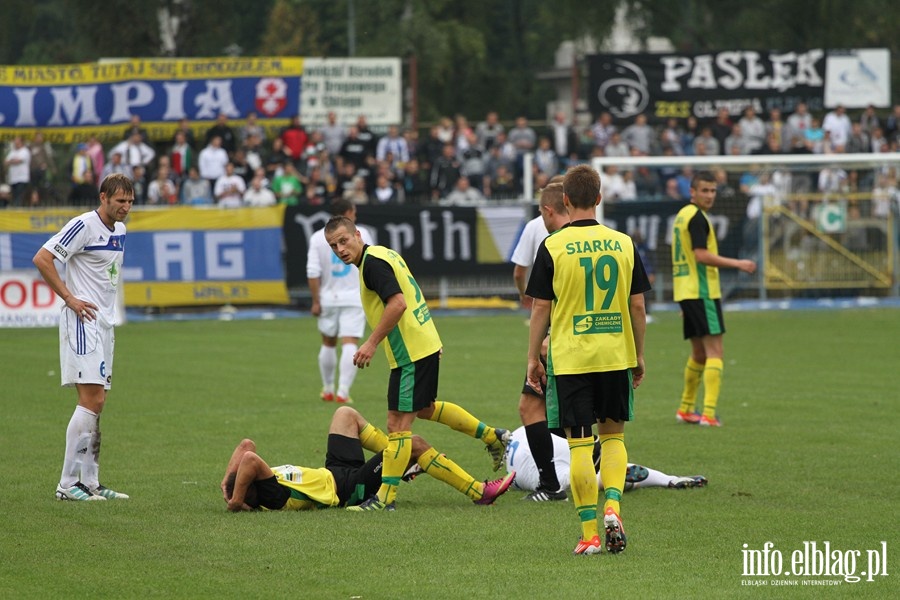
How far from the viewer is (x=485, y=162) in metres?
29.2

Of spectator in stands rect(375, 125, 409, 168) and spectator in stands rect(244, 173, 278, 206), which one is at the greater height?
spectator in stands rect(375, 125, 409, 168)

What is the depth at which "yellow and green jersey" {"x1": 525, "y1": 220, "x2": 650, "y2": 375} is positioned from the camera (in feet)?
23.8

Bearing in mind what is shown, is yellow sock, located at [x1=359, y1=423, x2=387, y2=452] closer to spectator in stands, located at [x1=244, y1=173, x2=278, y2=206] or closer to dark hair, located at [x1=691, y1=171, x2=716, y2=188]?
dark hair, located at [x1=691, y1=171, x2=716, y2=188]

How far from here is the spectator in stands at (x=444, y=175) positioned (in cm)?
2814

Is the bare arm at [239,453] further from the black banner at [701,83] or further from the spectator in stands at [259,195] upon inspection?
the black banner at [701,83]

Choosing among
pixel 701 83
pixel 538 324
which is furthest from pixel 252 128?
pixel 538 324

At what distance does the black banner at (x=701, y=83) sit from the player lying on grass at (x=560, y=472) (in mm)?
22775

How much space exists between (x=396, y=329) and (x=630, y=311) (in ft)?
6.01

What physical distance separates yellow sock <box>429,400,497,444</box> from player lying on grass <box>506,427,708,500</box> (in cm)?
22

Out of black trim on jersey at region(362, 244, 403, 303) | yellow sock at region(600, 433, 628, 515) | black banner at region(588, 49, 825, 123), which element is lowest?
yellow sock at region(600, 433, 628, 515)

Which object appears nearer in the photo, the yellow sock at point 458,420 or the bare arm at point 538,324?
the bare arm at point 538,324

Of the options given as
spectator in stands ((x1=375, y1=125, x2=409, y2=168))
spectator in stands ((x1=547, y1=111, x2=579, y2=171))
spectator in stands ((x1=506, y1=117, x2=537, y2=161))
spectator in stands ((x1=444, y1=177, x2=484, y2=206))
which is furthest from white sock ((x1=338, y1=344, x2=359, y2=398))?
spectator in stands ((x1=506, y1=117, x2=537, y2=161))

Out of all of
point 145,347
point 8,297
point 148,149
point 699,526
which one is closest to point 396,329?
point 699,526

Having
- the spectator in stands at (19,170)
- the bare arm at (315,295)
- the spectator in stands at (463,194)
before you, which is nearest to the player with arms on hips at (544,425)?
the bare arm at (315,295)
